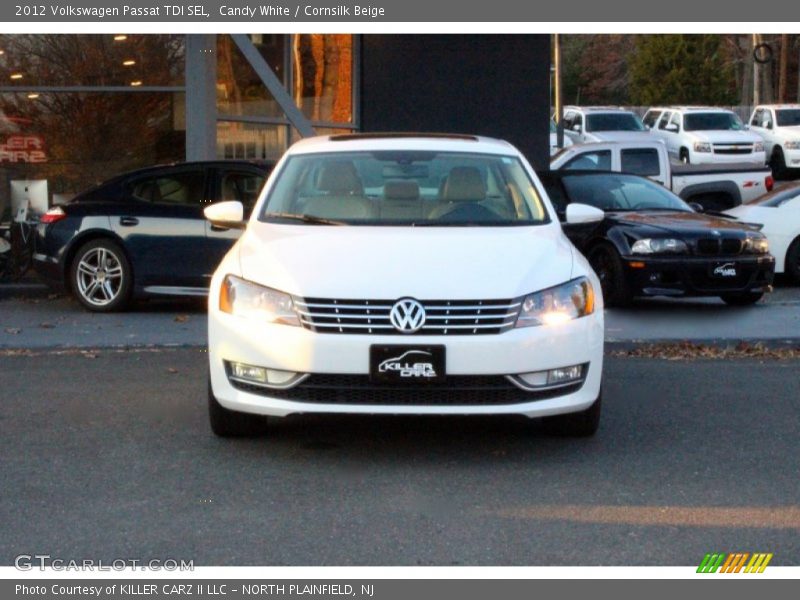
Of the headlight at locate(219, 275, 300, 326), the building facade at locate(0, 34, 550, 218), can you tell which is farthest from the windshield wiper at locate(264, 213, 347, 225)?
the building facade at locate(0, 34, 550, 218)

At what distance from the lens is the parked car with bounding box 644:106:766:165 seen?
33.8 m

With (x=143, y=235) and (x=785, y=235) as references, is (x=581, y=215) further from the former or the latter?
(x=785, y=235)

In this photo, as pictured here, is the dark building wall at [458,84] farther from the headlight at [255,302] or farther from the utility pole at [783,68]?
the utility pole at [783,68]

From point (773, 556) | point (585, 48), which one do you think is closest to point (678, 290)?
point (773, 556)

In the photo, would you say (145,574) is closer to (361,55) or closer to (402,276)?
(402,276)

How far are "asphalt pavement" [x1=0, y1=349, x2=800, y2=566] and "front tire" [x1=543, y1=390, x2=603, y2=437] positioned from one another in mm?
62

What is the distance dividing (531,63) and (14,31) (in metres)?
6.55

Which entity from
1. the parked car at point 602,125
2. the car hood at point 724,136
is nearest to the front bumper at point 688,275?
the car hood at point 724,136

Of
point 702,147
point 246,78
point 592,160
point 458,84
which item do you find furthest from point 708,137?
point 246,78

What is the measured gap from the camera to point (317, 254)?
7234 millimetres

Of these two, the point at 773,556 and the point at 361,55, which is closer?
the point at 773,556

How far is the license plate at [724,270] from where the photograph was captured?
12984 millimetres

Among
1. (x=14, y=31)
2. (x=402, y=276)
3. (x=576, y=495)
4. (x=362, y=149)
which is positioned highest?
(x=14, y=31)

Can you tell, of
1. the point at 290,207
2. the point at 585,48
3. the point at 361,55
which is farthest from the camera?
the point at 585,48
